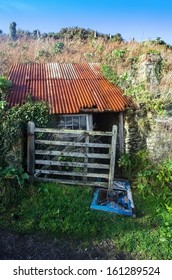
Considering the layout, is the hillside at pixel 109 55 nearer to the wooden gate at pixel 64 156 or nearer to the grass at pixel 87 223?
the wooden gate at pixel 64 156

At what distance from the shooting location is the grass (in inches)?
234

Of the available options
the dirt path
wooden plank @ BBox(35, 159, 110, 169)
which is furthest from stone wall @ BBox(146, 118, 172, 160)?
the dirt path

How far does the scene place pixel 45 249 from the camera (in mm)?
5773

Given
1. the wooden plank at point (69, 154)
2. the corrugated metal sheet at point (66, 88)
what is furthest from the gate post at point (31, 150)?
the corrugated metal sheet at point (66, 88)

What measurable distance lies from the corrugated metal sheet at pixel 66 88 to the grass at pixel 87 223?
362 cm

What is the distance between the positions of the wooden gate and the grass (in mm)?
654

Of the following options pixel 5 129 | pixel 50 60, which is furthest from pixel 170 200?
pixel 50 60

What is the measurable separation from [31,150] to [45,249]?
2.99m

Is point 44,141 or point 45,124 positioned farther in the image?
point 45,124

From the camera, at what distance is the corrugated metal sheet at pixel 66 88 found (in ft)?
32.5

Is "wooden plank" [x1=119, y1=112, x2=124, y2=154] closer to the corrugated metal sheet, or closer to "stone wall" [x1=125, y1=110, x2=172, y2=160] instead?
"stone wall" [x1=125, y1=110, x2=172, y2=160]

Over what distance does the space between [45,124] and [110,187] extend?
288 cm
